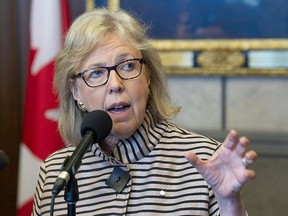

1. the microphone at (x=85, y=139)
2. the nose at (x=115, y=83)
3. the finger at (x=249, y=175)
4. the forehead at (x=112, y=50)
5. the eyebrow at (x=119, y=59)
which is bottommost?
the finger at (x=249, y=175)

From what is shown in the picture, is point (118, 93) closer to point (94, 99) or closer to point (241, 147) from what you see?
point (94, 99)

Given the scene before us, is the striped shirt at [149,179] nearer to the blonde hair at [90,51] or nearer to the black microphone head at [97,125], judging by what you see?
the blonde hair at [90,51]

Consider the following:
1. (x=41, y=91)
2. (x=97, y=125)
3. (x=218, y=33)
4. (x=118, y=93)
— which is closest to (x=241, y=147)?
(x=97, y=125)

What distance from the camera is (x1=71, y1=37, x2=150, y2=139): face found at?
5.10ft

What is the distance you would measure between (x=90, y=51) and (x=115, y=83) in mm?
158

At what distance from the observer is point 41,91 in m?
2.61

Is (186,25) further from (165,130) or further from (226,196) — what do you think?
(226,196)

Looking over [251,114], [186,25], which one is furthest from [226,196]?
[186,25]

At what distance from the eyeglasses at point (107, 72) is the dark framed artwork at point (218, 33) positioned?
0.69 metres

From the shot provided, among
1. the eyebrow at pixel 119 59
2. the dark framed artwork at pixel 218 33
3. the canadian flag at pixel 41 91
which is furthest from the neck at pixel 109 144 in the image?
the canadian flag at pixel 41 91

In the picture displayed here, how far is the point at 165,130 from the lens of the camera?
1726mm

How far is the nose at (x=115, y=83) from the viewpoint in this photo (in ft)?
5.06

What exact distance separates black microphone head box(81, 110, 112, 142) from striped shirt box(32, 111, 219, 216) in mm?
426

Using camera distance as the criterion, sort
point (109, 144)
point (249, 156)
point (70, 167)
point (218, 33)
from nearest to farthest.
Answer: point (70, 167)
point (249, 156)
point (109, 144)
point (218, 33)
